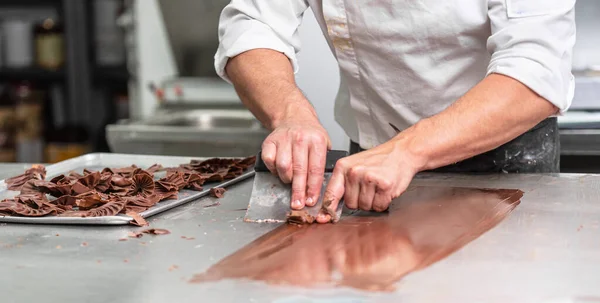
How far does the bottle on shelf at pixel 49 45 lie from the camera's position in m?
3.36

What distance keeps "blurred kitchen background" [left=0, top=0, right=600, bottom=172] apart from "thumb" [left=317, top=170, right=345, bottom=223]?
43.4 inches

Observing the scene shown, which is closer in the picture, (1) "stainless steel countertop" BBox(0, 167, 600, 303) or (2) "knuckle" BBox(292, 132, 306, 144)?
(1) "stainless steel countertop" BBox(0, 167, 600, 303)

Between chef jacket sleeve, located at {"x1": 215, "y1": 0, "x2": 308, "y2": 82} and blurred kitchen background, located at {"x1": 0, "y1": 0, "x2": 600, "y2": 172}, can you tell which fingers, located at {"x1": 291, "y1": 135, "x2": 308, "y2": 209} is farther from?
blurred kitchen background, located at {"x1": 0, "y1": 0, "x2": 600, "y2": 172}

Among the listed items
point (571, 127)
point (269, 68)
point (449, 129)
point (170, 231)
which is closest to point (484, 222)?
point (449, 129)

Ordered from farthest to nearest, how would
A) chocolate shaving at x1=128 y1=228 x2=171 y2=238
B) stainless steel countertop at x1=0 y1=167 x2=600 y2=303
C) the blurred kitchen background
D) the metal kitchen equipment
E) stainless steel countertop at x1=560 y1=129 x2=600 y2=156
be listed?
the metal kitchen equipment < the blurred kitchen background < stainless steel countertop at x1=560 y1=129 x2=600 y2=156 < chocolate shaving at x1=128 y1=228 x2=171 y2=238 < stainless steel countertop at x1=0 y1=167 x2=600 y2=303

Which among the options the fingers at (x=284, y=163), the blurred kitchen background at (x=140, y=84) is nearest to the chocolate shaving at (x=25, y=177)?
the fingers at (x=284, y=163)

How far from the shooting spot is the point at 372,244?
1.02 m

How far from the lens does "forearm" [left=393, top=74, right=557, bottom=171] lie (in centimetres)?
125

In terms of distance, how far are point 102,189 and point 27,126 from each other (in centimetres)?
222

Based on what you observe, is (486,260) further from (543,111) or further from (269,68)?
(269,68)

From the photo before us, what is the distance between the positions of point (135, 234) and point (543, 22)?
29.5 inches

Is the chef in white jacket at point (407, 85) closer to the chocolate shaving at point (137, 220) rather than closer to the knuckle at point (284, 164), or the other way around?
the knuckle at point (284, 164)

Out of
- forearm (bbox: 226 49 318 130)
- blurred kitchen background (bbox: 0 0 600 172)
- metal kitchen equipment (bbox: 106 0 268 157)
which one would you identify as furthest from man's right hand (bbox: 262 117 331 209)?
metal kitchen equipment (bbox: 106 0 268 157)

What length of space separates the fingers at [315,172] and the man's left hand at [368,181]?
1.0 inches
